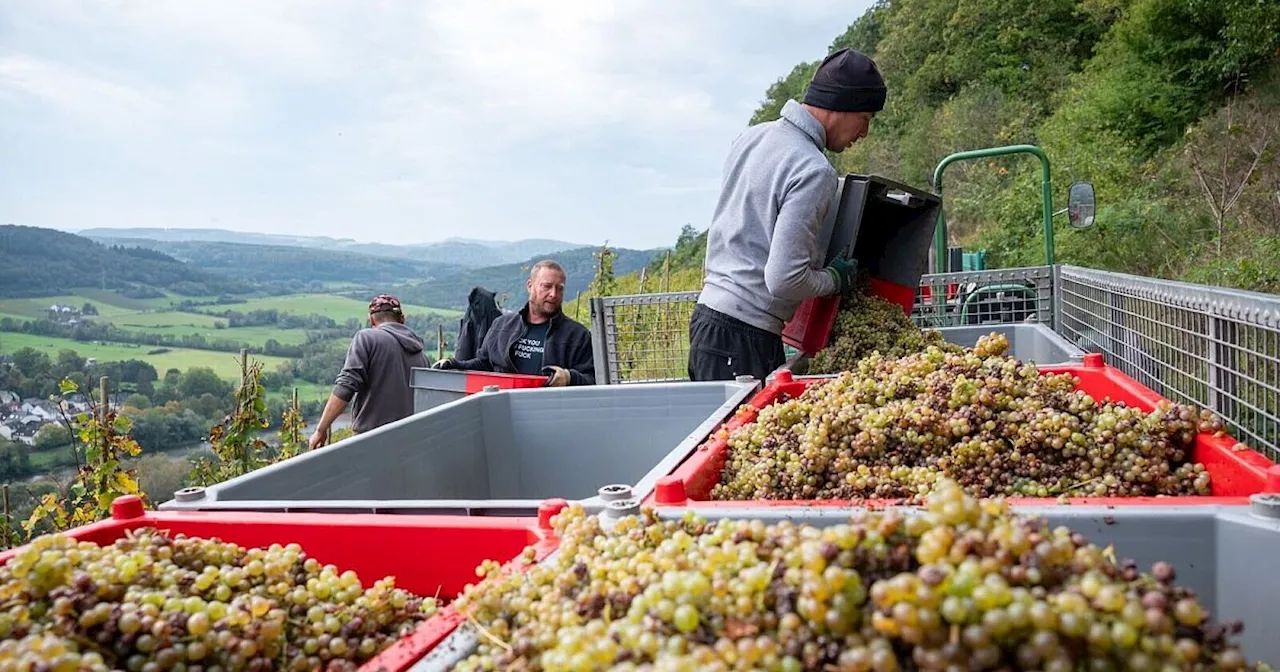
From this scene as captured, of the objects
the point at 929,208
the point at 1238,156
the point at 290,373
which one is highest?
the point at 1238,156

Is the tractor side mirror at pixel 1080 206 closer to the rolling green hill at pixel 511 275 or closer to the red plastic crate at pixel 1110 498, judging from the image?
the red plastic crate at pixel 1110 498

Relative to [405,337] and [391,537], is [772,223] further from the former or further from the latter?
[405,337]

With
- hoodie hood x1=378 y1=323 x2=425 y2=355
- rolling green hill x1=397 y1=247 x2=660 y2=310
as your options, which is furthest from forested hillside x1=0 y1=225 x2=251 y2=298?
hoodie hood x1=378 y1=323 x2=425 y2=355

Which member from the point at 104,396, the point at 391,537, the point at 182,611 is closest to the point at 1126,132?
the point at 104,396

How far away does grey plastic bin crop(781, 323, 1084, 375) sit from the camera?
9.79 ft

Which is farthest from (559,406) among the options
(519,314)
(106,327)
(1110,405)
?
(106,327)

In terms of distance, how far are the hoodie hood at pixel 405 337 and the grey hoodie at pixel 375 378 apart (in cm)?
3

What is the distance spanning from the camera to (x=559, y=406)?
2656 mm

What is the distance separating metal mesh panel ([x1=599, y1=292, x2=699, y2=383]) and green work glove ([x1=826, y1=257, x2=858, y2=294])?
1234mm

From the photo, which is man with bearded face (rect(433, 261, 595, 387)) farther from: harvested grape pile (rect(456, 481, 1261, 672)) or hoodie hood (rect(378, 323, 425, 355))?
harvested grape pile (rect(456, 481, 1261, 672))

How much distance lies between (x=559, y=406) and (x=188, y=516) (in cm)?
134

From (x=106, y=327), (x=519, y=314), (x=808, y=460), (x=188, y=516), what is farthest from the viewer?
(x=106, y=327)

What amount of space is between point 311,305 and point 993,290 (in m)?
15.7

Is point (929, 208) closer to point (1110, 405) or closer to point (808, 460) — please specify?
point (1110, 405)
